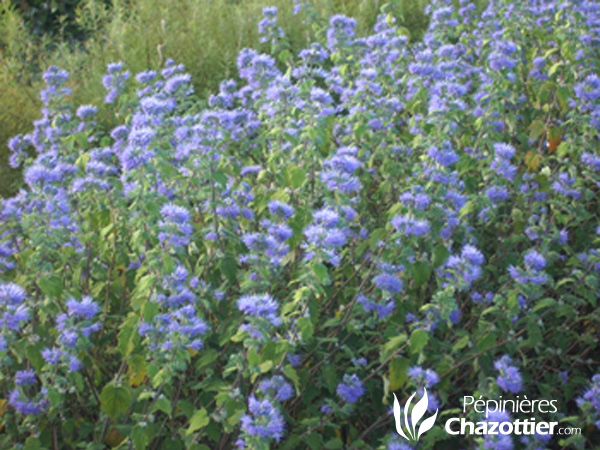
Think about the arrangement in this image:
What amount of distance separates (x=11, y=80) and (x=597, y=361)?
520 cm

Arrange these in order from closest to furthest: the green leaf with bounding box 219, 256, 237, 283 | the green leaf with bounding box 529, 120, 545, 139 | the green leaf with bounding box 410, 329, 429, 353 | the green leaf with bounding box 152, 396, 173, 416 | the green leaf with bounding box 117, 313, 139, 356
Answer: the green leaf with bounding box 152, 396, 173, 416 < the green leaf with bounding box 117, 313, 139, 356 < the green leaf with bounding box 410, 329, 429, 353 < the green leaf with bounding box 219, 256, 237, 283 < the green leaf with bounding box 529, 120, 545, 139

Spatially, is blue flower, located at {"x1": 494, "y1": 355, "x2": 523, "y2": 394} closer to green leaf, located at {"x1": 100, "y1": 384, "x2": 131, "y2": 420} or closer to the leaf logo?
the leaf logo

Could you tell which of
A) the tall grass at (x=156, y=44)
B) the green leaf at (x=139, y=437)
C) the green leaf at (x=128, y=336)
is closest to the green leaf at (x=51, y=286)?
the green leaf at (x=128, y=336)

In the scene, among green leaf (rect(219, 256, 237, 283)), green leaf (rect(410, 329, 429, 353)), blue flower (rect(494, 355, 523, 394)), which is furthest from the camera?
green leaf (rect(219, 256, 237, 283))

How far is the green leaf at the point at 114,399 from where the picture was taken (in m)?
2.05

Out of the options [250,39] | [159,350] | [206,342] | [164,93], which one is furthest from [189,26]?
[159,350]

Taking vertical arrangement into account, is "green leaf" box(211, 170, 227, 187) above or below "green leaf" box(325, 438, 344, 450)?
above

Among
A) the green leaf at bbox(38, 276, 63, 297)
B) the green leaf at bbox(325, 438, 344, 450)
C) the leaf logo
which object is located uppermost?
the green leaf at bbox(38, 276, 63, 297)

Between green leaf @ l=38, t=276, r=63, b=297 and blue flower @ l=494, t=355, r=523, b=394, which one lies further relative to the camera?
blue flower @ l=494, t=355, r=523, b=394

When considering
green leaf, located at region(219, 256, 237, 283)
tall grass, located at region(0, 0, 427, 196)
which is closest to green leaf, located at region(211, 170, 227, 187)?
green leaf, located at region(219, 256, 237, 283)

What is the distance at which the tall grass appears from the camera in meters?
5.73

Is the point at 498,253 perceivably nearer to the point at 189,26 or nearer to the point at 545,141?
the point at 545,141

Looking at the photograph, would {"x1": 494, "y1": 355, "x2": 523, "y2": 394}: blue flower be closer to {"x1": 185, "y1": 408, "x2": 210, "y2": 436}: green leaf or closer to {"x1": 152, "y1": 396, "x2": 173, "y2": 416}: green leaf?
{"x1": 185, "y1": 408, "x2": 210, "y2": 436}: green leaf

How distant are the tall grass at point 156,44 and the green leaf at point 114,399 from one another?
3402 millimetres
